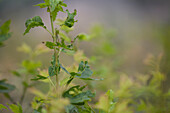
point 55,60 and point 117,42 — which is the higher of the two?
point 117,42

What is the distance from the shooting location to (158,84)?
761 millimetres

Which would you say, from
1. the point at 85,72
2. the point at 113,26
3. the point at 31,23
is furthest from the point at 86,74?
the point at 113,26

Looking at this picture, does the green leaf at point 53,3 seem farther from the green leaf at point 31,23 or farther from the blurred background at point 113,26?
the blurred background at point 113,26

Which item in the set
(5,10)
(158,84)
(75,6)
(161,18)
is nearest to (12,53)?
(5,10)

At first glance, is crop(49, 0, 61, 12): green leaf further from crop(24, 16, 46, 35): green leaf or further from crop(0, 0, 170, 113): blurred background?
crop(0, 0, 170, 113): blurred background

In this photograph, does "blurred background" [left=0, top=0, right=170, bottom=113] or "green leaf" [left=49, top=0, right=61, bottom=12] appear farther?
"blurred background" [left=0, top=0, right=170, bottom=113]

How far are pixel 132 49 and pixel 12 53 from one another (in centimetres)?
150

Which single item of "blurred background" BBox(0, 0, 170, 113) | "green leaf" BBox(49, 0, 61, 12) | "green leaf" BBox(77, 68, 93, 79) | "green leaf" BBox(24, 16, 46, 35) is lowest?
"green leaf" BBox(77, 68, 93, 79)

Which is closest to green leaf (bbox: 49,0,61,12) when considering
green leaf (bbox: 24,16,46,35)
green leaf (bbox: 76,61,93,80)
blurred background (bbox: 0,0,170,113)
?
green leaf (bbox: 24,16,46,35)

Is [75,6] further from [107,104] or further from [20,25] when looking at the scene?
[107,104]

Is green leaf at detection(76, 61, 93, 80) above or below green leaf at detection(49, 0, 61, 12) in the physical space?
below

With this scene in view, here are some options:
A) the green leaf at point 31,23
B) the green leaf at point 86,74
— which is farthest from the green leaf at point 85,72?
the green leaf at point 31,23

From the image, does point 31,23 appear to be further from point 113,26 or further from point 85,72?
point 113,26

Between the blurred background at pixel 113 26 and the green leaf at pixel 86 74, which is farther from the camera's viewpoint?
the blurred background at pixel 113 26
